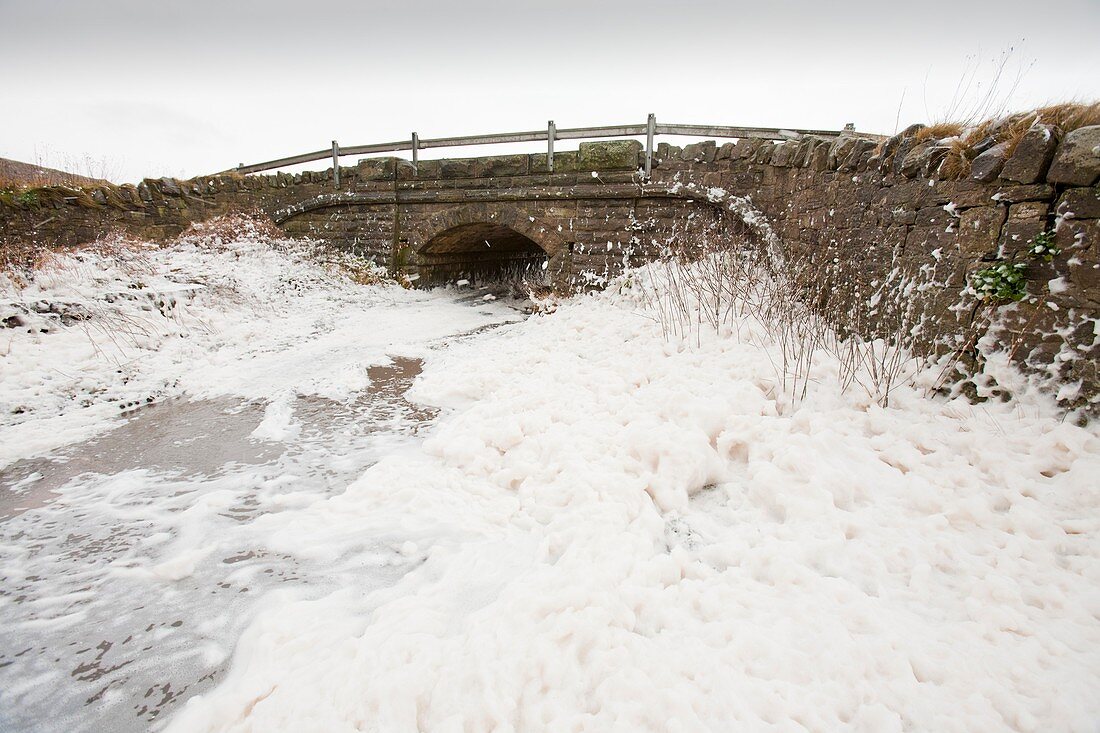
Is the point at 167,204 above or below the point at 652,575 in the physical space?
above

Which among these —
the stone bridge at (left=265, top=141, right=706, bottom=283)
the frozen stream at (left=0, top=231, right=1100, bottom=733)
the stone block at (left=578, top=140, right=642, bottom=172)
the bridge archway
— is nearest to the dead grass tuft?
the frozen stream at (left=0, top=231, right=1100, bottom=733)

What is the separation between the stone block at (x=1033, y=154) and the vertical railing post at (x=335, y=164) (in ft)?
36.4

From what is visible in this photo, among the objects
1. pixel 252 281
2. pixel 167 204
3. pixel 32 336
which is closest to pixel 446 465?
pixel 32 336

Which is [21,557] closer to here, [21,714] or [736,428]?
[21,714]

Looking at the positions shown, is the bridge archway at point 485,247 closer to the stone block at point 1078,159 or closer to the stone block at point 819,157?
the stone block at point 819,157

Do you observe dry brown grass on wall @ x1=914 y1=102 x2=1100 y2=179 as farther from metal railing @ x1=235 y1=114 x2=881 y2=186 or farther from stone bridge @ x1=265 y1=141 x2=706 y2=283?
stone bridge @ x1=265 y1=141 x2=706 y2=283

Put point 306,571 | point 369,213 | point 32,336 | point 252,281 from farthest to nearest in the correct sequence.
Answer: point 369,213 → point 252,281 → point 32,336 → point 306,571

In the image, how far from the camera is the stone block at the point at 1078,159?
9.25 feet

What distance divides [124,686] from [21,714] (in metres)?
0.31

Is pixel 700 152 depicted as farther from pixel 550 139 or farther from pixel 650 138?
pixel 550 139

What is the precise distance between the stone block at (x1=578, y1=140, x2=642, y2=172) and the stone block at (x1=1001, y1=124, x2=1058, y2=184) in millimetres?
5920

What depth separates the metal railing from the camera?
737cm

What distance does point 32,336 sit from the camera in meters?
5.60

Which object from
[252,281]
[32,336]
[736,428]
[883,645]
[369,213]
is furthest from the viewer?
[369,213]
